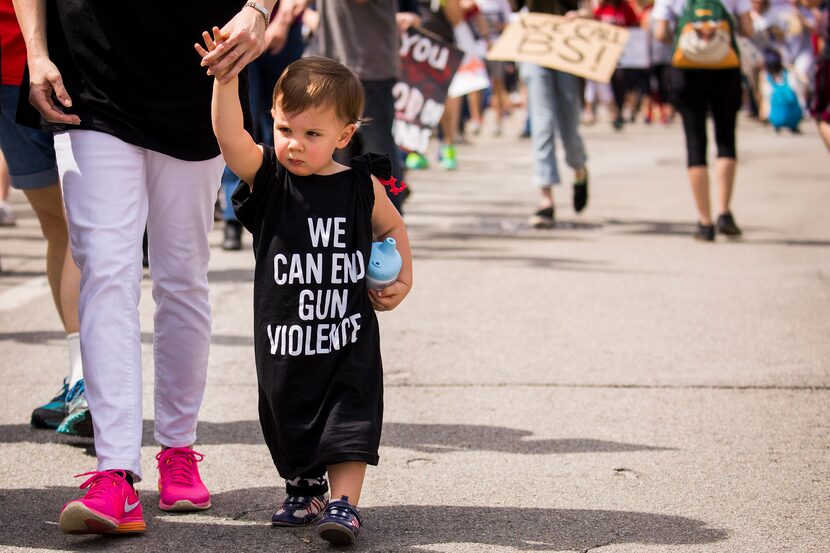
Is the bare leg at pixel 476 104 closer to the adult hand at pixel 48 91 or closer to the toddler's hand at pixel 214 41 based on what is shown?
the adult hand at pixel 48 91

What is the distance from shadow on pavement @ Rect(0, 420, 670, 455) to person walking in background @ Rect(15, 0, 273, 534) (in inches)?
33.0

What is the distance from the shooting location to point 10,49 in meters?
5.02

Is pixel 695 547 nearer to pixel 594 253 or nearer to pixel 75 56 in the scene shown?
pixel 75 56

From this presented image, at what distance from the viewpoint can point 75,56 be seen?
12.3ft

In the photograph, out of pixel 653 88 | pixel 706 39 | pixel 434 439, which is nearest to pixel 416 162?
pixel 706 39

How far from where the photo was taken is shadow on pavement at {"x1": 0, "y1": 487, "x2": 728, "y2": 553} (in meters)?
3.61

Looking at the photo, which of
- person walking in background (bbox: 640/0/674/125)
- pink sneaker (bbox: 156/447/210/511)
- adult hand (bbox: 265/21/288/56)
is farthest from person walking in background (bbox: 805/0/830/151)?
person walking in background (bbox: 640/0/674/125)

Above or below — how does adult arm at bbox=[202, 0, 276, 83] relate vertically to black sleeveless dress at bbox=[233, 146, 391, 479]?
above

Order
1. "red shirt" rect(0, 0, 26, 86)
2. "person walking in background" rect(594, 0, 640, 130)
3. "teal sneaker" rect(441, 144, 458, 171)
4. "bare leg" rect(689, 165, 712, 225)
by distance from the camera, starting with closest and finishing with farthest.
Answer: "red shirt" rect(0, 0, 26, 86), "bare leg" rect(689, 165, 712, 225), "teal sneaker" rect(441, 144, 458, 171), "person walking in background" rect(594, 0, 640, 130)

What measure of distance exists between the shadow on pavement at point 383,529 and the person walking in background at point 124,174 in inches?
3.3

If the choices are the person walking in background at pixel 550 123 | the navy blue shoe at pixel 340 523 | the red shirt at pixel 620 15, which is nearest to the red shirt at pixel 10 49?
the navy blue shoe at pixel 340 523

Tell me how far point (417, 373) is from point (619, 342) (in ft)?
3.58

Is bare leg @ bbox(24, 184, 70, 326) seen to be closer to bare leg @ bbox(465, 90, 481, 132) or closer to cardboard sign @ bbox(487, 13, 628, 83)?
cardboard sign @ bbox(487, 13, 628, 83)

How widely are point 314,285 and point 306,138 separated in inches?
15.0
